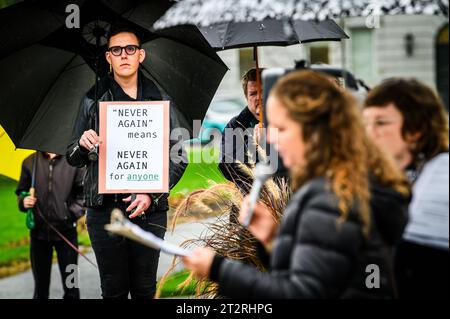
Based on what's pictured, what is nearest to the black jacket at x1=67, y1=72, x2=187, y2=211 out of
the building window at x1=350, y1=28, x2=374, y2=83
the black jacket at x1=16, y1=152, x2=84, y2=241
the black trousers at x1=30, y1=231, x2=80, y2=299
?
the black jacket at x1=16, y1=152, x2=84, y2=241

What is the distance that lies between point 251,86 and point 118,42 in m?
1.27

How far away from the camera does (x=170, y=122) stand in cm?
533

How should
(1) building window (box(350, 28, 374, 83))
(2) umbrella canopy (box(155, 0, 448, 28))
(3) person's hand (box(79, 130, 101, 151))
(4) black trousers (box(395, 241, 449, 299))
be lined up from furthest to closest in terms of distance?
(1) building window (box(350, 28, 374, 83)), (3) person's hand (box(79, 130, 101, 151)), (2) umbrella canopy (box(155, 0, 448, 28)), (4) black trousers (box(395, 241, 449, 299))

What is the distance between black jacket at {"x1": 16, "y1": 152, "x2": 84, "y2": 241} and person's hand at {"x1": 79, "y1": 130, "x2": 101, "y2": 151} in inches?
106

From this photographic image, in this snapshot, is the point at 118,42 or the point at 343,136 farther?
the point at 118,42

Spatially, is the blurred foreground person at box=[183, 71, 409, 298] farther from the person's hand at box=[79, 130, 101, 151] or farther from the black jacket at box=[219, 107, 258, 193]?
the black jacket at box=[219, 107, 258, 193]

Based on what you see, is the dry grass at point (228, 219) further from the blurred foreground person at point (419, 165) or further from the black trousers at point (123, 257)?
the blurred foreground person at point (419, 165)

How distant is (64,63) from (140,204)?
1.23 m

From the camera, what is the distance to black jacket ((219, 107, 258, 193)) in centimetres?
550

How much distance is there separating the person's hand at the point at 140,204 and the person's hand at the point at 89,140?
38 cm

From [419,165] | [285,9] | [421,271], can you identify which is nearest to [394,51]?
[285,9]

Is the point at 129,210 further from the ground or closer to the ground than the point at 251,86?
closer to the ground

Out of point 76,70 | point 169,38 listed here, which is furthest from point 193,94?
point 76,70
